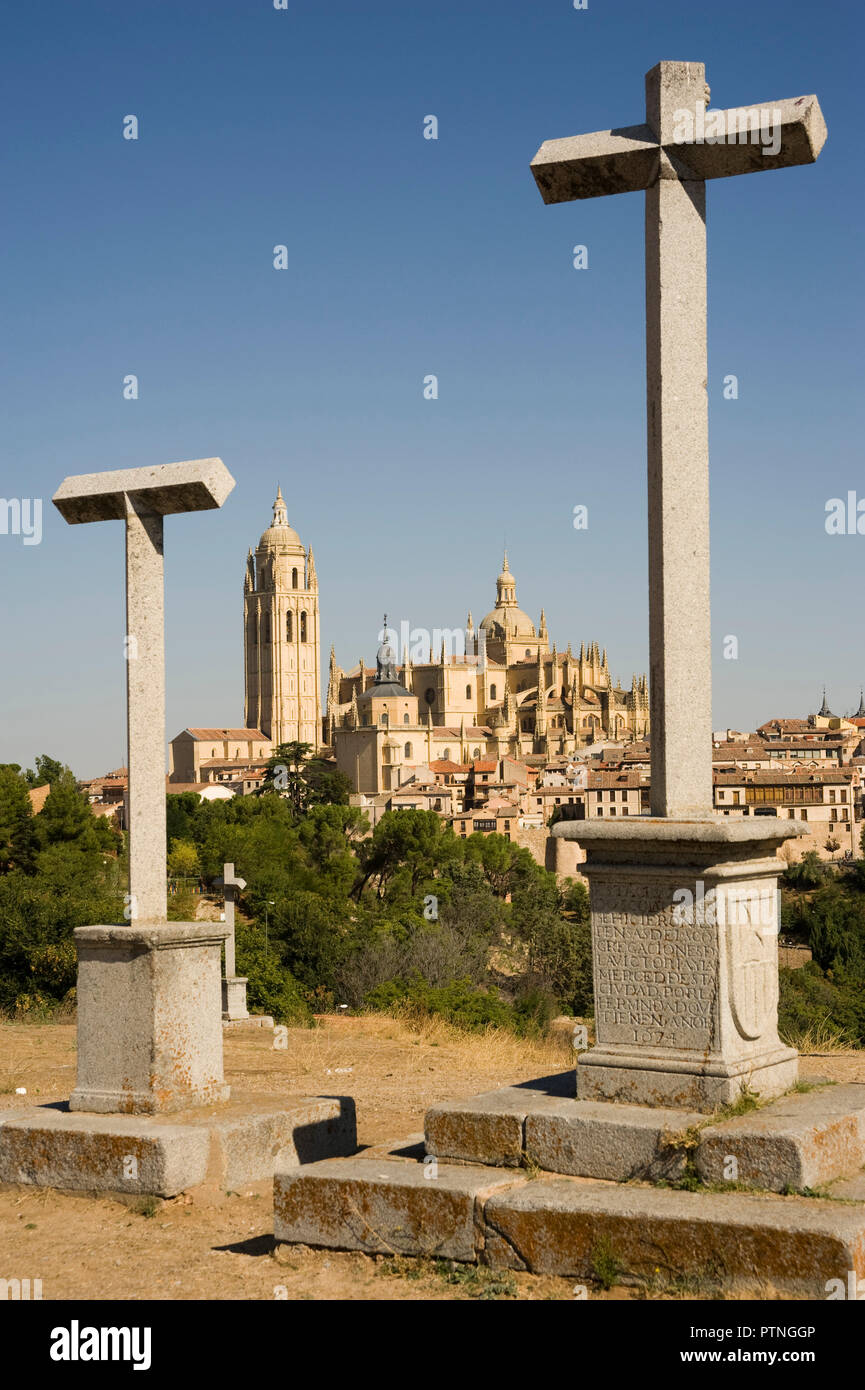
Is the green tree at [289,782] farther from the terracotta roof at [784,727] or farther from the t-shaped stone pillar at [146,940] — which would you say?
the t-shaped stone pillar at [146,940]

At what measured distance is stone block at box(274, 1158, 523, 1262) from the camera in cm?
471

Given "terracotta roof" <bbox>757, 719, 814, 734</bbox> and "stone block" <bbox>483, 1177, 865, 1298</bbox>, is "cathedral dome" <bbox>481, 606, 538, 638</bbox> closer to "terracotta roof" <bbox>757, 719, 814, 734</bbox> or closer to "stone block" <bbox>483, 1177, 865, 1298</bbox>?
"terracotta roof" <bbox>757, 719, 814, 734</bbox>

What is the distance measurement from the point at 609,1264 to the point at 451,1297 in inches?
20.0

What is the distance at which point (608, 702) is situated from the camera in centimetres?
13488

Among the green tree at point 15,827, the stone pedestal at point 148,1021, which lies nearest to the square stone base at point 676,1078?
the stone pedestal at point 148,1021

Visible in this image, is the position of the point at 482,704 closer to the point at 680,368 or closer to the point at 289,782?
the point at 289,782

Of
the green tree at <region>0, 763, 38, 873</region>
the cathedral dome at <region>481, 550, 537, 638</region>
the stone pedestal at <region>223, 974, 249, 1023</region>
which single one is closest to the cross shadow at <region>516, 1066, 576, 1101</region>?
the stone pedestal at <region>223, 974, 249, 1023</region>

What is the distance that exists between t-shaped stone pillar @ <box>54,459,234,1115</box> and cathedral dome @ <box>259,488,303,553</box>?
476ft

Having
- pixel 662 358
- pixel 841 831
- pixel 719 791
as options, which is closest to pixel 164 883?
pixel 662 358

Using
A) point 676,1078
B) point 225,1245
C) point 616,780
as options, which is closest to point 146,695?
point 225,1245

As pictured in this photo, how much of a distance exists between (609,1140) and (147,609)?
11.6 ft

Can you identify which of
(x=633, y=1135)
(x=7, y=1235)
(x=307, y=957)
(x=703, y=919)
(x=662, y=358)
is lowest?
(x=307, y=957)

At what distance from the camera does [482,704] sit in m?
142
